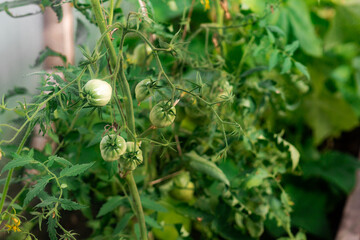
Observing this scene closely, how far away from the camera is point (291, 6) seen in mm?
1022

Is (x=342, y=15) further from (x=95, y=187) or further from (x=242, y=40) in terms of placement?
(x=95, y=187)

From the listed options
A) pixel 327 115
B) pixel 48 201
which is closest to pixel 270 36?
pixel 48 201

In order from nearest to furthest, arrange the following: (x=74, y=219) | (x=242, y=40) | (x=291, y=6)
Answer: (x=74, y=219)
(x=242, y=40)
(x=291, y=6)

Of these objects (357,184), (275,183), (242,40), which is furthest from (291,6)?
(357,184)

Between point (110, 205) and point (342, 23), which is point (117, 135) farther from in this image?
point (342, 23)

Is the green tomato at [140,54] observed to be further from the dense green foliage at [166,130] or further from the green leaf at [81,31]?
the green leaf at [81,31]

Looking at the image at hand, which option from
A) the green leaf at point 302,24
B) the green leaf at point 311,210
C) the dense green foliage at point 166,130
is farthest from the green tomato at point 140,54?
the green leaf at point 311,210

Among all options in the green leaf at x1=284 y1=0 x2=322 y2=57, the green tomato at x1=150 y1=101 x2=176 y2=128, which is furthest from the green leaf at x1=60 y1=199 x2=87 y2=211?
the green leaf at x1=284 y1=0 x2=322 y2=57

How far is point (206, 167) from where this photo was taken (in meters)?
0.60

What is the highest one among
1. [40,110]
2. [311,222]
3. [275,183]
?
[40,110]

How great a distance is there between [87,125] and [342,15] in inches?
39.0

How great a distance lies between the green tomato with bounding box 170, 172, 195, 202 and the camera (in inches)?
26.7

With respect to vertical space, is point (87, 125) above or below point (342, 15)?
above

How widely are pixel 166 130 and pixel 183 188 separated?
137 millimetres
